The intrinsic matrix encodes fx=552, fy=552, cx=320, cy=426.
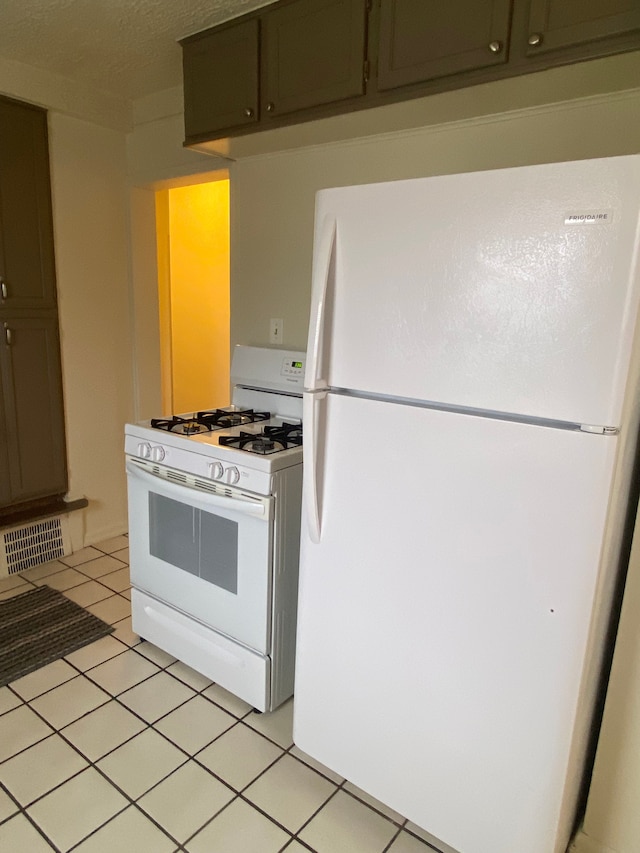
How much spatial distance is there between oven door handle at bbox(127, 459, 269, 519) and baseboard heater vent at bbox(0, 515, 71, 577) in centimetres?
111

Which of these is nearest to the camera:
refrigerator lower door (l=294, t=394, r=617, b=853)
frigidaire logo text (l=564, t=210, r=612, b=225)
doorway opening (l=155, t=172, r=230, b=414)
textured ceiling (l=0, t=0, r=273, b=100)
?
frigidaire logo text (l=564, t=210, r=612, b=225)

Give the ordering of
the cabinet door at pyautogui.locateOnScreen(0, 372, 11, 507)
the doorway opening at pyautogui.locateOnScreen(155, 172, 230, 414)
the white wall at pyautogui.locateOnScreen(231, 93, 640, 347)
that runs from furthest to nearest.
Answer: the doorway opening at pyautogui.locateOnScreen(155, 172, 230, 414) → the cabinet door at pyautogui.locateOnScreen(0, 372, 11, 507) → the white wall at pyautogui.locateOnScreen(231, 93, 640, 347)

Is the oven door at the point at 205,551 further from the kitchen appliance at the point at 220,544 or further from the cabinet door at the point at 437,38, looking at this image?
the cabinet door at the point at 437,38

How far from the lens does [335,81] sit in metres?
1.75

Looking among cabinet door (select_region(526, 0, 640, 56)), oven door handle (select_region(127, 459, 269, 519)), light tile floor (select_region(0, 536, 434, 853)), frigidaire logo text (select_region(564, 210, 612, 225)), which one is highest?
cabinet door (select_region(526, 0, 640, 56))

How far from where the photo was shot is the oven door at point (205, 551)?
1.78 metres

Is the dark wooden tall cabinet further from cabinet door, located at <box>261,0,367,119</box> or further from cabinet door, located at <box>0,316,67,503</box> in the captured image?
cabinet door, located at <box>261,0,367,119</box>

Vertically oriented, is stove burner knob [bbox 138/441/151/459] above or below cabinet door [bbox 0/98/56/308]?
below

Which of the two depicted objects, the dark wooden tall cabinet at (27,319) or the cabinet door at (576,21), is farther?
the dark wooden tall cabinet at (27,319)

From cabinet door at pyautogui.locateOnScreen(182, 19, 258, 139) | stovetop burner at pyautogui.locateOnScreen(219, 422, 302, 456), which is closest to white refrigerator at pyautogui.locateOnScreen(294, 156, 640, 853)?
stovetop burner at pyautogui.locateOnScreen(219, 422, 302, 456)

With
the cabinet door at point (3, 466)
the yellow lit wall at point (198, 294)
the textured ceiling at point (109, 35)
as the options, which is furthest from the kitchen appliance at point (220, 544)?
the yellow lit wall at point (198, 294)

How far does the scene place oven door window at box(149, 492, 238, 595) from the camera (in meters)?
1.88

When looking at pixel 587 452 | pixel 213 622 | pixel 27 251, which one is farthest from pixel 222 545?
pixel 27 251

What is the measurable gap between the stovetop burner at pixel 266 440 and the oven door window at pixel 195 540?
0.83 feet
